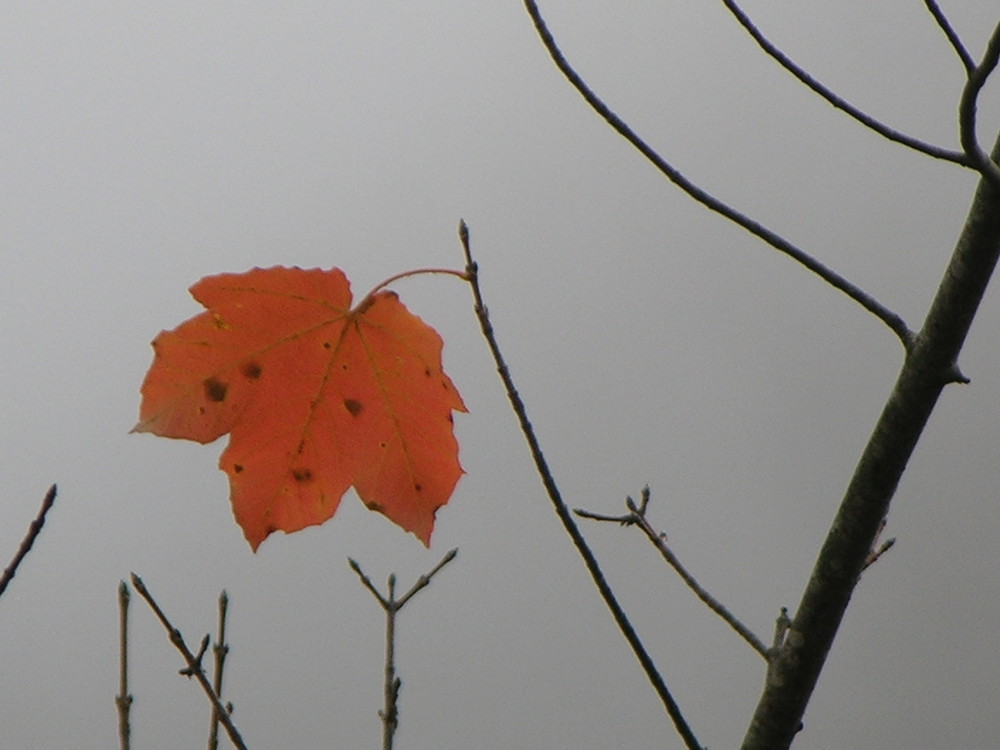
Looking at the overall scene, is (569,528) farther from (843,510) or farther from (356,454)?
(356,454)

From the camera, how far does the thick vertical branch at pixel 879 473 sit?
0.30 metres

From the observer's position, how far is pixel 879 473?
31 cm

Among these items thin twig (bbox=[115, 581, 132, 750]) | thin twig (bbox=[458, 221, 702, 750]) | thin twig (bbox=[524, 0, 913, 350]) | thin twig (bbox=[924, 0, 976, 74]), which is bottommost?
thin twig (bbox=[115, 581, 132, 750])

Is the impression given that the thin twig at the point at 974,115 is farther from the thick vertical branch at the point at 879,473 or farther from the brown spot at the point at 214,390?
the brown spot at the point at 214,390

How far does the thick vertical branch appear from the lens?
304 mm

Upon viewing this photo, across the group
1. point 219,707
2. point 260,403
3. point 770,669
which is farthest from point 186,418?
point 770,669

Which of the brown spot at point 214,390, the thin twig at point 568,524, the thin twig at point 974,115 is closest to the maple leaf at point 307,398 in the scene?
the brown spot at point 214,390

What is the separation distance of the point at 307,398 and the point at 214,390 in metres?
0.05

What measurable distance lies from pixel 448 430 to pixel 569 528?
0.52 feet

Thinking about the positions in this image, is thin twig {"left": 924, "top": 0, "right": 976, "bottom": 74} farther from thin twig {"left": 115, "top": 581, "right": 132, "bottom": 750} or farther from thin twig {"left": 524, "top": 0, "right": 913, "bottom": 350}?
thin twig {"left": 115, "top": 581, "right": 132, "bottom": 750}

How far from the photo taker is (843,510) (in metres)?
0.32

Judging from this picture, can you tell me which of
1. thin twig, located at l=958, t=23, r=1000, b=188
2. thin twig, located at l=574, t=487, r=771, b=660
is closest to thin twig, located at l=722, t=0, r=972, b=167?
thin twig, located at l=958, t=23, r=1000, b=188

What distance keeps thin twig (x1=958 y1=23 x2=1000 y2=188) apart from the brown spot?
1.11ft

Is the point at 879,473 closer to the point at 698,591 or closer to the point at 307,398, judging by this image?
the point at 698,591
